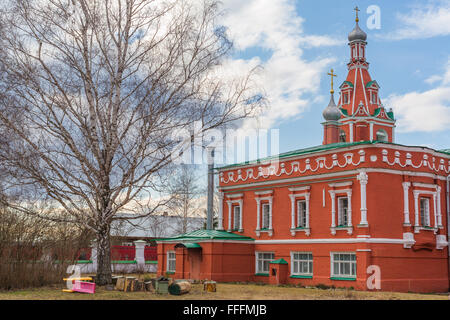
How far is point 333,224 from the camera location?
2562cm

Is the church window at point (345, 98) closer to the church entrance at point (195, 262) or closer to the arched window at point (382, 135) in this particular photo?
the arched window at point (382, 135)

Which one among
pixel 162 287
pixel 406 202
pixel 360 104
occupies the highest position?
pixel 360 104


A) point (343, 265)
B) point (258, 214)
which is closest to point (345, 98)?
point (258, 214)

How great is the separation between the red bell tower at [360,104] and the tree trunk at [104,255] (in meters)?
25.3

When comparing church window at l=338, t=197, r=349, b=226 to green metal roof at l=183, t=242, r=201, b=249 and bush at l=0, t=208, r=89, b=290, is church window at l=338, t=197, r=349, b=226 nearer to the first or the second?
green metal roof at l=183, t=242, r=201, b=249

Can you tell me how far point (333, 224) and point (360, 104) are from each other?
18839 mm

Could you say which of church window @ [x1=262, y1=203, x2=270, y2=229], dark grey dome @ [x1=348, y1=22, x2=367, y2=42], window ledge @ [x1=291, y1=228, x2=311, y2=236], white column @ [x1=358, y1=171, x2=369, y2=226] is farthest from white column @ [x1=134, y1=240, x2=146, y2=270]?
dark grey dome @ [x1=348, y1=22, x2=367, y2=42]

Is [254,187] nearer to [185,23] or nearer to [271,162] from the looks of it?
[271,162]

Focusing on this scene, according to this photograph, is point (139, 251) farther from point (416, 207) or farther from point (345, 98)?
point (416, 207)

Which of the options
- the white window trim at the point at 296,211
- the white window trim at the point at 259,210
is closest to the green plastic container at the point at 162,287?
the white window trim at the point at 296,211

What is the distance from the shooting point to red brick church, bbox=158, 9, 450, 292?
79.7ft

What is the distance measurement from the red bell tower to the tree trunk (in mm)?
25255

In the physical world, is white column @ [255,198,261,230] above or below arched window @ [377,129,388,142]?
below

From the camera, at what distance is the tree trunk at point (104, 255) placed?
67.8 ft
